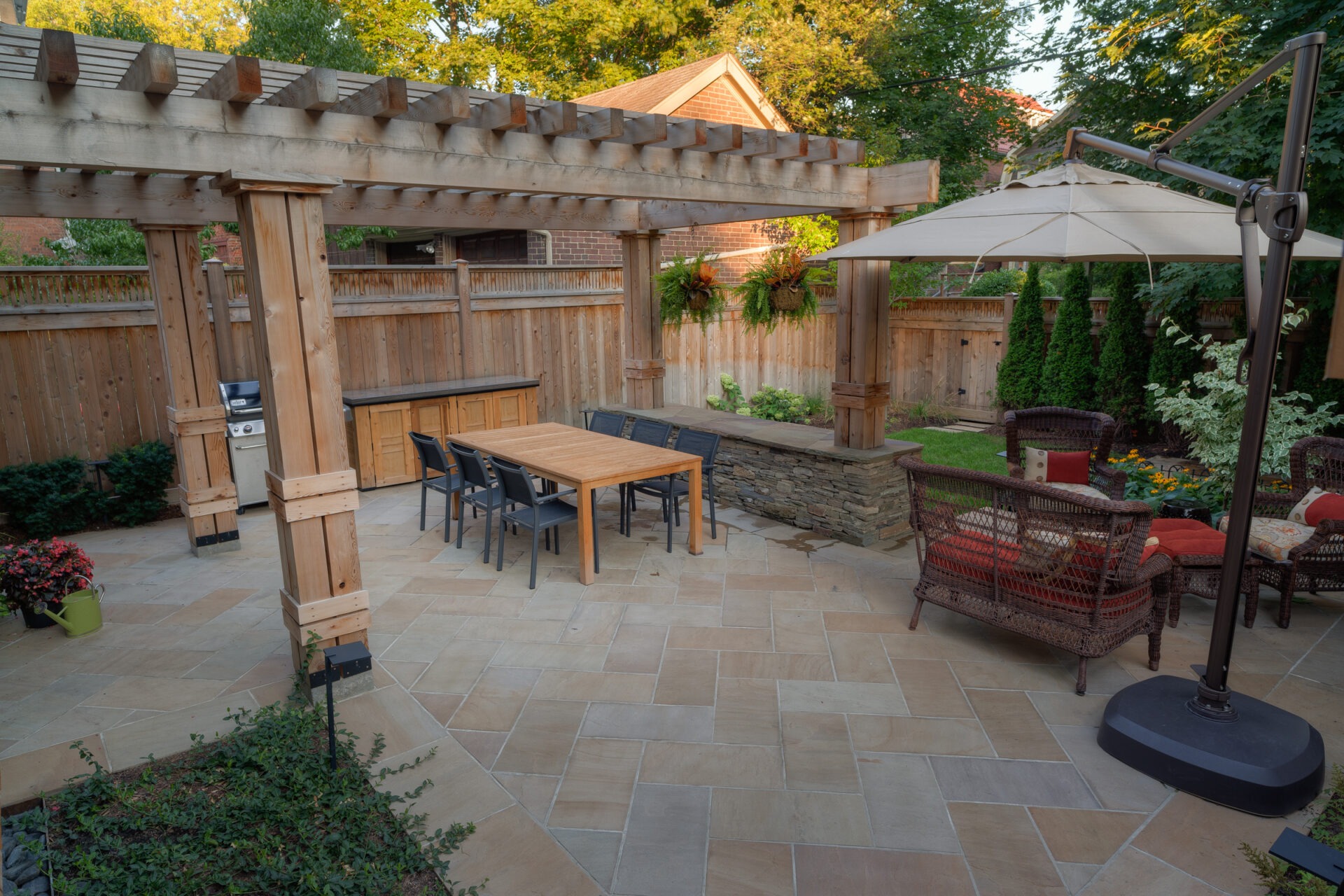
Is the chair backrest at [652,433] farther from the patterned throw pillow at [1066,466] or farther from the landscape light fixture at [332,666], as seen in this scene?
the landscape light fixture at [332,666]

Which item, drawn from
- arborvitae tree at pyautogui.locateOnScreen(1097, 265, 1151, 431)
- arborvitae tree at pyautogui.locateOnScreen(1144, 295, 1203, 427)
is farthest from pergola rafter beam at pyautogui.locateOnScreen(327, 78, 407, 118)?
arborvitae tree at pyautogui.locateOnScreen(1097, 265, 1151, 431)

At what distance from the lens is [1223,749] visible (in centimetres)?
304

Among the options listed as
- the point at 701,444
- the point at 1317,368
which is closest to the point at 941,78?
the point at 1317,368

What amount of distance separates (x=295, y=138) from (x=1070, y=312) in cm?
820

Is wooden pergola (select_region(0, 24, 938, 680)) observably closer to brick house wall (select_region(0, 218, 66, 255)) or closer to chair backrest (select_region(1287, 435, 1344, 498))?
chair backrest (select_region(1287, 435, 1344, 498))

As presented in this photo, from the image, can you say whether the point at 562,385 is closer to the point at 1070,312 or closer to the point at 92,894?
the point at 1070,312

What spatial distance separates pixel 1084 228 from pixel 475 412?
6.09 meters

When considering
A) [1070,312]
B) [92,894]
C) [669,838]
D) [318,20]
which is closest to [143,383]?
[92,894]

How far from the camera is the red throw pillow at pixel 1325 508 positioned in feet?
14.7

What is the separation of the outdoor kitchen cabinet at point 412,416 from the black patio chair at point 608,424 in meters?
1.46

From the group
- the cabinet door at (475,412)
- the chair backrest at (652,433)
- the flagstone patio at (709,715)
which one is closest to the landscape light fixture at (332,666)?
the flagstone patio at (709,715)

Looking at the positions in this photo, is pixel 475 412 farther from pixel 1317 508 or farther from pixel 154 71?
pixel 1317 508

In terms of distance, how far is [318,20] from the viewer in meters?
11.5

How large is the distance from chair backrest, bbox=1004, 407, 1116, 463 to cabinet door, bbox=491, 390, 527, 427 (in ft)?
16.2
